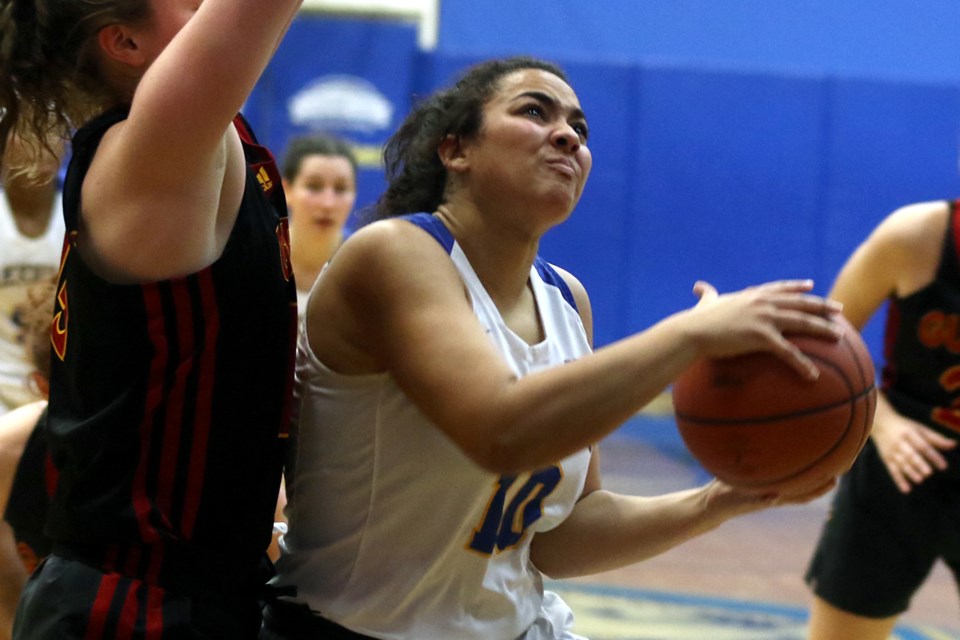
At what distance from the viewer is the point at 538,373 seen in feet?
5.39

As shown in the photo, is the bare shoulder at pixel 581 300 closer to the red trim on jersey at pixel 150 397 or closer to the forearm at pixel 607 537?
the forearm at pixel 607 537

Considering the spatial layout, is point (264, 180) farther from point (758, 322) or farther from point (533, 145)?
point (758, 322)

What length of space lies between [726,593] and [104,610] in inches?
162

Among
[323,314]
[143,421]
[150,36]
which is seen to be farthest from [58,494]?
[150,36]

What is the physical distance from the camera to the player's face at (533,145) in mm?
2133

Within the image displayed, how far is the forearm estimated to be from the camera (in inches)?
90.9

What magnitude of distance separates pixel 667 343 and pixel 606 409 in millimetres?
129

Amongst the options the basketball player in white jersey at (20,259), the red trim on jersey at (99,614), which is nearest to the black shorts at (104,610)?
the red trim on jersey at (99,614)

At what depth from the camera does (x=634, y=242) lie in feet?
38.3

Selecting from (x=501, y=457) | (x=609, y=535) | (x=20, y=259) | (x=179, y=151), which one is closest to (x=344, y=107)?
(x=20, y=259)

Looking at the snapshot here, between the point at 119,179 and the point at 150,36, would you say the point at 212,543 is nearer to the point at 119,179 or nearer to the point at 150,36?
the point at 119,179

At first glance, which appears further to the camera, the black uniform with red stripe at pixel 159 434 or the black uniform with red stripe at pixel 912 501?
the black uniform with red stripe at pixel 912 501

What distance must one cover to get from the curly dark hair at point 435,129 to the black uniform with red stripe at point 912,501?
1641mm

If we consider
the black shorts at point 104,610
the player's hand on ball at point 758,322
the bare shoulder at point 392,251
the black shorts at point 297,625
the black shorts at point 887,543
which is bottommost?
the black shorts at point 887,543
